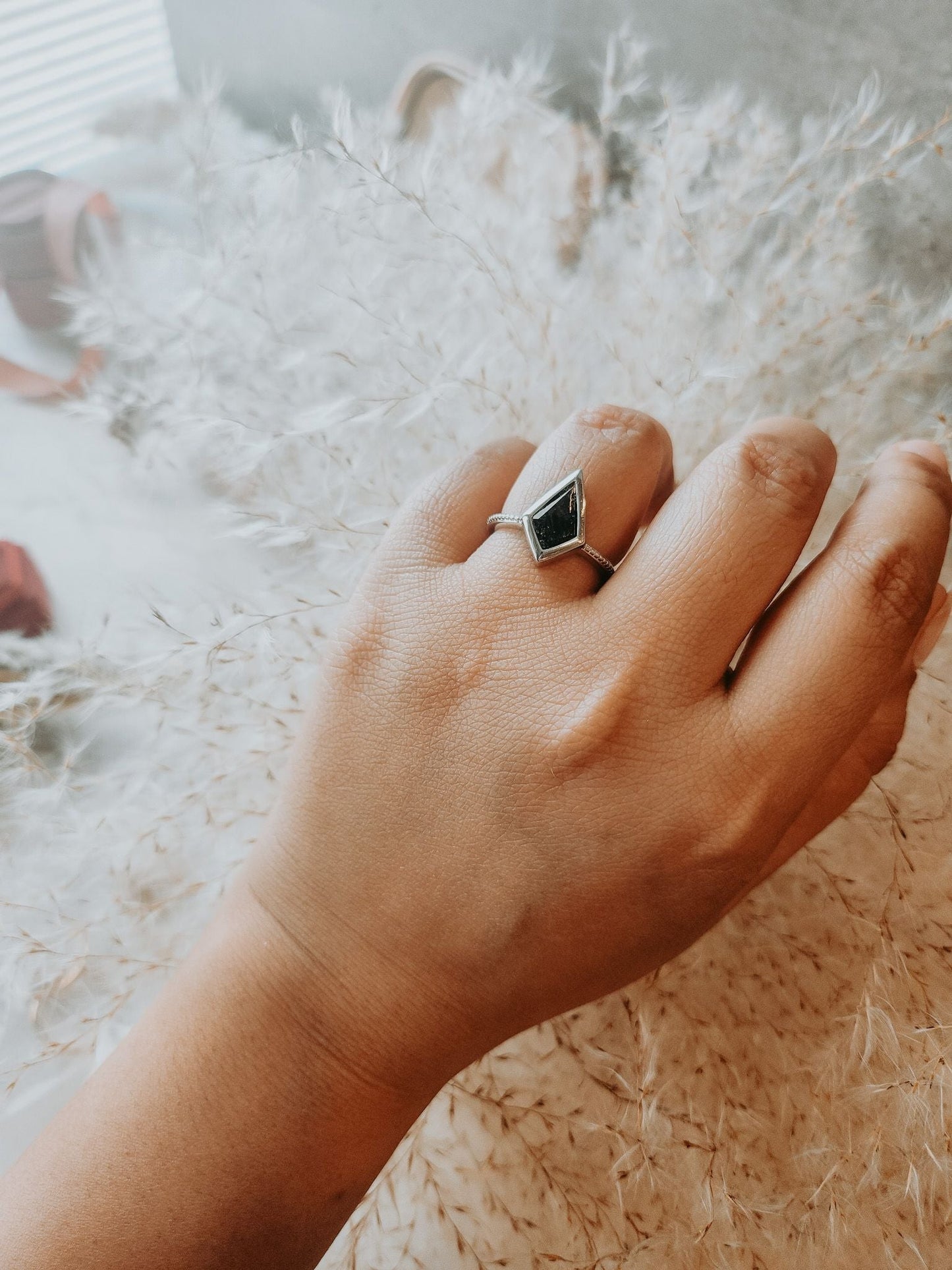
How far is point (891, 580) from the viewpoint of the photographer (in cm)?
68

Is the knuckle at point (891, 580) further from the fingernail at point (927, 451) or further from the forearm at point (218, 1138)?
the forearm at point (218, 1138)

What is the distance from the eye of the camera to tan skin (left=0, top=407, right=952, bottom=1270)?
2.20 ft

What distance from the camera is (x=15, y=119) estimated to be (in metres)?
1.21

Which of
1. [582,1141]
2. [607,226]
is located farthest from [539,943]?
[607,226]

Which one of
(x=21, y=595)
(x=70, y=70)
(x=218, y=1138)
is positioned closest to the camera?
(x=218, y=1138)

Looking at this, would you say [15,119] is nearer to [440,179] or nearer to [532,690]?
[440,179]

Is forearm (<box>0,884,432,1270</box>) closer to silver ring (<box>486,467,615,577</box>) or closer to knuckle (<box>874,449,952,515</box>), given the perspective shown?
silver ring (<box>486,467,615,577</box>)

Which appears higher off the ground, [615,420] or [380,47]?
[380,47]

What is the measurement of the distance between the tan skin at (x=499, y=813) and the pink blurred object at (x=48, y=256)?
0.69 meters

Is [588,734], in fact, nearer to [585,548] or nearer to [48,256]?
[585,548]

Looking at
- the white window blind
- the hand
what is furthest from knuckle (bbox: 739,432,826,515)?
the white window blind

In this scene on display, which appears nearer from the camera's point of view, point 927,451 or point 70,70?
point 927,451

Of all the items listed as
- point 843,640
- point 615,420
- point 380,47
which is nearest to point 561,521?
point 615,420

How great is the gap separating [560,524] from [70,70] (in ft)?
3.50
